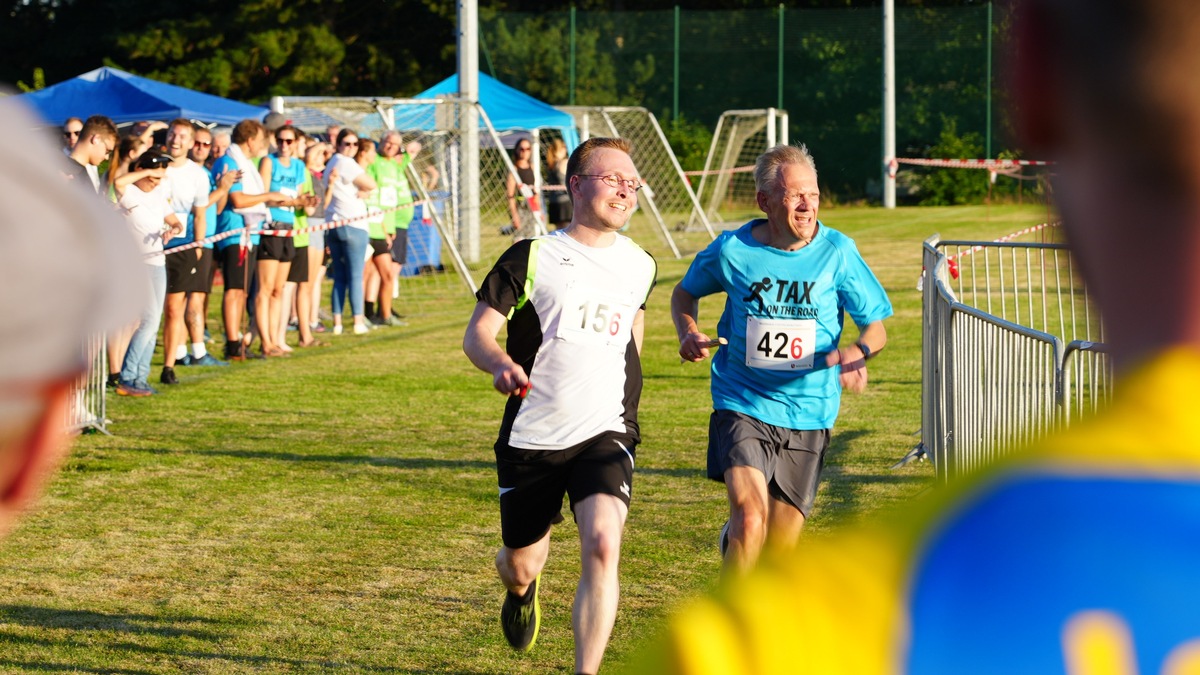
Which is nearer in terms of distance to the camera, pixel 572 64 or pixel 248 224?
pixel 248 224

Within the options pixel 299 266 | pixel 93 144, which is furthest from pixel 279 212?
pixel 93 144

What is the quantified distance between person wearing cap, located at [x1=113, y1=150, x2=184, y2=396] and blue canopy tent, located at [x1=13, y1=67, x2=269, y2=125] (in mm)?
9070

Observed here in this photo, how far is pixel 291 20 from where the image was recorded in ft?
149

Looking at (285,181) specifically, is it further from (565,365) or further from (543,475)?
(543,475)

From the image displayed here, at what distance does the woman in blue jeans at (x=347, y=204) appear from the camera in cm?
1402

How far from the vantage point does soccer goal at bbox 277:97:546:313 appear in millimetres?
17266

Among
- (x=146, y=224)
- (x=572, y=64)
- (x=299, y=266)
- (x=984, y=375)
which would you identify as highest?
(x=572, y=64)

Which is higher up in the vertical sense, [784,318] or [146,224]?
[146,224]

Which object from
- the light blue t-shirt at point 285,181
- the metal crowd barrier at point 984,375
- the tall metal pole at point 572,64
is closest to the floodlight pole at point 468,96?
the light blue t-shirt at point 285,181

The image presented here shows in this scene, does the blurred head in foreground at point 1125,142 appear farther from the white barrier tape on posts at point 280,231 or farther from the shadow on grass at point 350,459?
the white barrier tape on posts at point 280,231

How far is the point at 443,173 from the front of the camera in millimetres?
19188

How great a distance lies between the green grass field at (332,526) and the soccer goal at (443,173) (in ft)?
16.6

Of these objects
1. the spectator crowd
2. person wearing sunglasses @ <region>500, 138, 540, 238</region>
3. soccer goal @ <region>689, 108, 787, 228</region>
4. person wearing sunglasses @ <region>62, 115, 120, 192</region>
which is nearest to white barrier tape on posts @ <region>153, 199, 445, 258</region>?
the spectator crowd

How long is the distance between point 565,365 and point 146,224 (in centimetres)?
656
